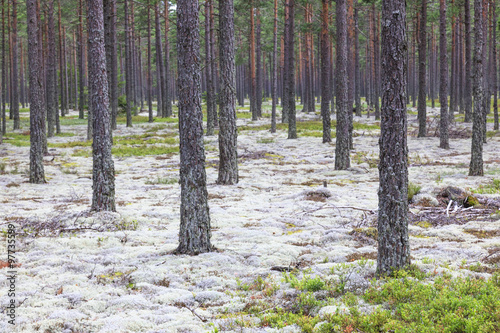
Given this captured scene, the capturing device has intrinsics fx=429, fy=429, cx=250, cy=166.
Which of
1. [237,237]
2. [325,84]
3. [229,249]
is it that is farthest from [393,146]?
[325,84]

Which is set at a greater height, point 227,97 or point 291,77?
point 291,77

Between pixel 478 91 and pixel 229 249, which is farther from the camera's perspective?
pixel 478 91

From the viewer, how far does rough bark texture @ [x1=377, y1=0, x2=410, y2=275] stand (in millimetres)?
5477

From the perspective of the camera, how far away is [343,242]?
7699 mm

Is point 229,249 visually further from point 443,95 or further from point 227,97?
point 443,95

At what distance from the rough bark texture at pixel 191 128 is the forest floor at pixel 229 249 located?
0.57 m

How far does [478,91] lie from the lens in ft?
41.9

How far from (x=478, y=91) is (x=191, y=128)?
32.3 feet

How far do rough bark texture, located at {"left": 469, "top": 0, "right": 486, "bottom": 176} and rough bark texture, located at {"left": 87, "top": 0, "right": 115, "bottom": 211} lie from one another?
10057mm

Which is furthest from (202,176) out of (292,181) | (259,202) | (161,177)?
(161,177)

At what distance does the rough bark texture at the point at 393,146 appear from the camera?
5477 mm

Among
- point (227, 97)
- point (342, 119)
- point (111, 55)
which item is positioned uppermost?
point (111, 55)

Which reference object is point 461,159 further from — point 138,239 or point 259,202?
point 138,239

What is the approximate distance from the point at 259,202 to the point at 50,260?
5517 millimetres
